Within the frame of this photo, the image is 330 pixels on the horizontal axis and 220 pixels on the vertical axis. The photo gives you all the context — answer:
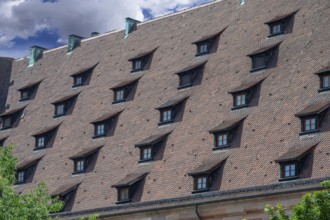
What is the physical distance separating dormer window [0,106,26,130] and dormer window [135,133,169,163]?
15385 millimetres

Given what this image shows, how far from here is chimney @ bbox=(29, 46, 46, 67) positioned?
263 feet

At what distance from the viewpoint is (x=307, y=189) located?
5109 centimetres

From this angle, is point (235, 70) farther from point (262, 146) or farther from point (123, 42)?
point (123, 42)

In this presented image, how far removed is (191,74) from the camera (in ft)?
208

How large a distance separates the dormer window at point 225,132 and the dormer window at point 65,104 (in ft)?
52.4

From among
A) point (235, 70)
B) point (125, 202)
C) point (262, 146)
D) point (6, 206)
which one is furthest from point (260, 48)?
point (6, 206)

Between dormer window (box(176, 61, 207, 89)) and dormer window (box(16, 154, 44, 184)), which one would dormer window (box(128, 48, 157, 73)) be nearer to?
dormer window (box(176, 61, 207, 89))

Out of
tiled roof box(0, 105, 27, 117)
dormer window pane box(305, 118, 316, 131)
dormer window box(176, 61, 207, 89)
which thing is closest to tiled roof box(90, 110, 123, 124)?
dormer window box(176, 61, 207, 89)

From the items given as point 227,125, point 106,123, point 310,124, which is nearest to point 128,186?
point 227,125

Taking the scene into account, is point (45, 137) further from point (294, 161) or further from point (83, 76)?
point (294, 161)

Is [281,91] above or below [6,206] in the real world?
above

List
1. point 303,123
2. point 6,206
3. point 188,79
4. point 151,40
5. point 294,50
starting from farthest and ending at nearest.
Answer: point 151,40 → point 188,79 → point 294,50 → point 303,123 → point 6,206

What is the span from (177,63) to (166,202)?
1068 centimetres

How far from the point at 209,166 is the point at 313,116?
633 centimetres
